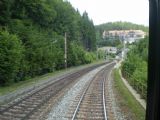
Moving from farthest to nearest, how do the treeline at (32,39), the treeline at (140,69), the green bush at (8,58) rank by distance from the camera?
the treeline at (32,39) < the green bush at (8,58) < the treeline at (140,69)

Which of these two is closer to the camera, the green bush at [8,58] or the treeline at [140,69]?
the treeline at [140,69]

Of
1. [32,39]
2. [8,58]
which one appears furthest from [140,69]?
[32,39]

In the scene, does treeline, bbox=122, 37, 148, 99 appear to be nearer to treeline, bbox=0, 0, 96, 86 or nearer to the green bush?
the green bush

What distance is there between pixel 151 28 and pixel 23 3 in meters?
50.7

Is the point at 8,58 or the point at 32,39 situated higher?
the point at 32,39

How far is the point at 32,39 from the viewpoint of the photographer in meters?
37.1

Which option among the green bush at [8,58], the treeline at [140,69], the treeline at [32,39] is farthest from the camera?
the treeline at [32,39]

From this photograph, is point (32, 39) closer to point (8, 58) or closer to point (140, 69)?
point (8, 58)

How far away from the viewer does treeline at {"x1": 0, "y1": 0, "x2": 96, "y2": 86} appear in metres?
28.2

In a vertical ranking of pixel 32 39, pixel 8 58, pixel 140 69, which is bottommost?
pixel 140 69

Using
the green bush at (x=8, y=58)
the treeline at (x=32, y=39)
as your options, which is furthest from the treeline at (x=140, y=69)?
the treeline at (x=32, y=39)

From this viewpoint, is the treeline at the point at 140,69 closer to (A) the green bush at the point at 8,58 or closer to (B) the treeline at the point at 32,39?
(A) the green bush at the point at 8,58

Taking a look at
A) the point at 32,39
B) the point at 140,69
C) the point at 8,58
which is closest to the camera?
the point at 140,69

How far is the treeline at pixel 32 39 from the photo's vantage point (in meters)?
28.2
